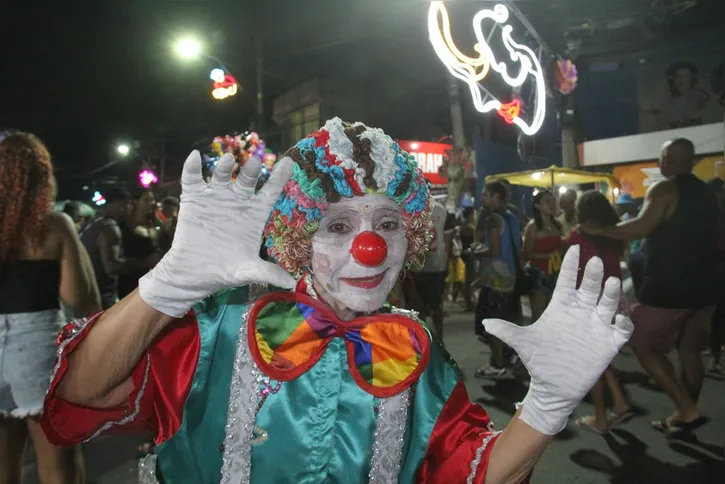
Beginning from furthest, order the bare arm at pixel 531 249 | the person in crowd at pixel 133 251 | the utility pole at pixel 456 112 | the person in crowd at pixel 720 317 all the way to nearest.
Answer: the utility pole at pixel 456 112
the bare arm at pixel 531 249
the person in crowd at pixel 720 317
the person in crowd at pixel 133 251

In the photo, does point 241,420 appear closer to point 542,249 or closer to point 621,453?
point 621,453

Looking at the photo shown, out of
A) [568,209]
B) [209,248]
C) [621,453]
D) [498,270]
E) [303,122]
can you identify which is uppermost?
[303,122]

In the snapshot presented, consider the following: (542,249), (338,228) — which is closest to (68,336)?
(338,228)

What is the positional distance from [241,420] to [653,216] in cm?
334

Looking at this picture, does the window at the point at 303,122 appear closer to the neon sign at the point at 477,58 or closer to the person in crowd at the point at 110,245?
the neon sign at the point at 477,58

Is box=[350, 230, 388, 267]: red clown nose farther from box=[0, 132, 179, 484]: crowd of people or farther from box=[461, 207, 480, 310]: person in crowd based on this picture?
box=[461, 207, 480, 310]: person in crowd

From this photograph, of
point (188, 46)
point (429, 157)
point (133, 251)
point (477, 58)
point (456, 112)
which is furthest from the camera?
point (429, 157)

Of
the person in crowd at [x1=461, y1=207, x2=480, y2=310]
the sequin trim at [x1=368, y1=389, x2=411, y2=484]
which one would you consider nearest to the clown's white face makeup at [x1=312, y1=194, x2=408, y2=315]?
the sequin trim at [x1=368, y1=389, x2=411, y2=484]

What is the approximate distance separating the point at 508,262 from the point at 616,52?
14124 millimetres

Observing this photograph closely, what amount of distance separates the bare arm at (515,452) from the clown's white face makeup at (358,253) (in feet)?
1.42

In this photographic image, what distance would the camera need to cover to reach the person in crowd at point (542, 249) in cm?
496

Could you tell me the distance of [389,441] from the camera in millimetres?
1323

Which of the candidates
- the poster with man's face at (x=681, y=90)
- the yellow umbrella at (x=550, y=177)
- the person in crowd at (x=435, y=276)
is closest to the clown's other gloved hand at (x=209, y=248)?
the person in crowd at (x=435, y=276)

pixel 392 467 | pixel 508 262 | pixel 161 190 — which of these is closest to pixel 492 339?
pixel 508 262
